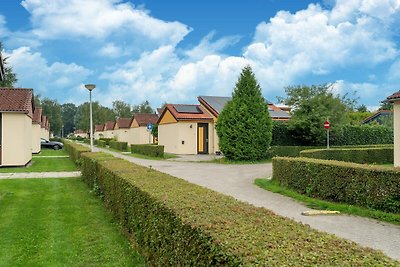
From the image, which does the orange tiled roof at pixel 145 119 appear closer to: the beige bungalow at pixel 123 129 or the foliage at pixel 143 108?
the beige bungalow at pixel 123 129

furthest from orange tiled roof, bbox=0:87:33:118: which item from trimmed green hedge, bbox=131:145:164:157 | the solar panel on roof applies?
the solar panel on roof

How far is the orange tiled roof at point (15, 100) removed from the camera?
20422 millimetres

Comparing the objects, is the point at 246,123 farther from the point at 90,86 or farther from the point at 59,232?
the point at 59,232

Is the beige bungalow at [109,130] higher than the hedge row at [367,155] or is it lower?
higher

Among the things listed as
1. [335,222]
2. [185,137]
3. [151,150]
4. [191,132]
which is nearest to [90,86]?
[151,150]

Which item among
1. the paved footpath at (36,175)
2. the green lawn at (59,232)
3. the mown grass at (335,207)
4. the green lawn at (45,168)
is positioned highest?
the green lawn at (45,168)

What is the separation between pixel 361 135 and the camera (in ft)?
105

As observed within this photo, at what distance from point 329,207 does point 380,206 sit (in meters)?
1.25

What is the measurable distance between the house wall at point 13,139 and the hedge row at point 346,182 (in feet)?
48.9

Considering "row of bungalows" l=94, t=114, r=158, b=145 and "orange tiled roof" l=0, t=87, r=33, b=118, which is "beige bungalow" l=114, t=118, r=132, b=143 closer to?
"row of bungalows" l=94, t=114, r=158, b=145

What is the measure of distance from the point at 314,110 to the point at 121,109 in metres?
71.7

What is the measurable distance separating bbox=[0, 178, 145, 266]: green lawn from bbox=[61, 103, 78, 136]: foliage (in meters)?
136

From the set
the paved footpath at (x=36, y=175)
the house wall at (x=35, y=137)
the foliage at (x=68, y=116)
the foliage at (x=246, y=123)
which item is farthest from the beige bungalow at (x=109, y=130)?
the foliage at (x=68, y=116)

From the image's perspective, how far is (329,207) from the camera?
9773mm
